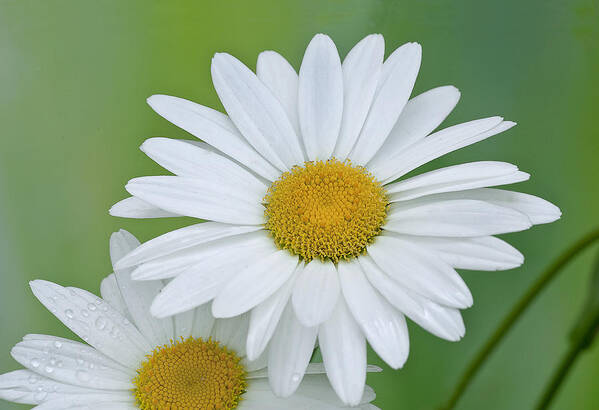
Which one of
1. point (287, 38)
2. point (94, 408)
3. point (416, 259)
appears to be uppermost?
point (287, 38)

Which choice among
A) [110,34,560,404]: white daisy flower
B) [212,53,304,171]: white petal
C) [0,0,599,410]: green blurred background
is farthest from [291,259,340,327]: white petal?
[0,0,599,410]: green blurred background

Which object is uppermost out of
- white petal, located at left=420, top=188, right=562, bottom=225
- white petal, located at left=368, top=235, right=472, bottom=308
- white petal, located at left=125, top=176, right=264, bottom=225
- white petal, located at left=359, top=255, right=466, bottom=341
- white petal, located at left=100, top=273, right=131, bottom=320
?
white petal, located at left=420, top=188, right=562, bottom=225

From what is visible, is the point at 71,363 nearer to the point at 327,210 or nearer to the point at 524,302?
the point at 327,210

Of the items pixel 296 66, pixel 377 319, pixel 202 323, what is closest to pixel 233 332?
pixel 202 323

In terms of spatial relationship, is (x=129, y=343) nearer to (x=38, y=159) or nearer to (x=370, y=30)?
(x=38, y=159)

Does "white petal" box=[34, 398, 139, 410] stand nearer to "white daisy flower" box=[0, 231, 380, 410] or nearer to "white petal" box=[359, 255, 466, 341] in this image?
"white daisy flower" box=[0, 231, 380, 410]

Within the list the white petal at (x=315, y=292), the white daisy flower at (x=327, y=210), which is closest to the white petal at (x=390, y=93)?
the white daisy flower at (x=327, y=210)

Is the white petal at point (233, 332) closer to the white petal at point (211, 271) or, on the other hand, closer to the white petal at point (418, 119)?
the white petal at point (211, 271)

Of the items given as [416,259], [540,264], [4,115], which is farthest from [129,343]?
[540,264]
